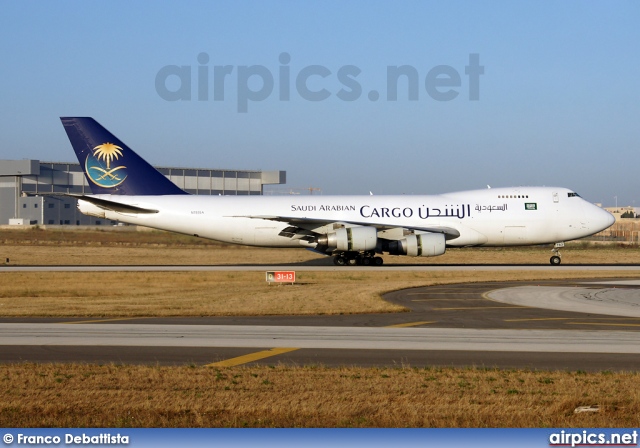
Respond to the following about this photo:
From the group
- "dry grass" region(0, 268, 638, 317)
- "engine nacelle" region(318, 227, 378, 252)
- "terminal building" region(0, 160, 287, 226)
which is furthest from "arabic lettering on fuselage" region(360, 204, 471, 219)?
"terminal building" region(0, 160, 287, 226)

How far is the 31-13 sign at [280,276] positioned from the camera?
3600cm

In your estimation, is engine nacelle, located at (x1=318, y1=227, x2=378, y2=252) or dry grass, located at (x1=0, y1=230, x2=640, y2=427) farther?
engine nacelle, located at (x1=318, y1=227, x2=378, y2=252)

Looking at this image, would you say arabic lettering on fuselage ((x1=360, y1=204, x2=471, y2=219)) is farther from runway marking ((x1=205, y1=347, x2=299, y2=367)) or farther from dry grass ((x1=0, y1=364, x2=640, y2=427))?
dry grass ((x1=0, y1=364, x2=640, y2=427))

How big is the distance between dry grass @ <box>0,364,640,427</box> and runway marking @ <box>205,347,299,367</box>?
2.59 feet

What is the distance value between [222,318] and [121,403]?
12.9 m

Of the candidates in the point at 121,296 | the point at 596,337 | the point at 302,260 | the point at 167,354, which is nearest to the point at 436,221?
the point at 302,260

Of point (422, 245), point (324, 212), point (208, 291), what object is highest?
point (324, 212)

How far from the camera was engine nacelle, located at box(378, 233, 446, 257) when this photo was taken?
45.3 m

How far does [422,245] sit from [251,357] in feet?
96.6

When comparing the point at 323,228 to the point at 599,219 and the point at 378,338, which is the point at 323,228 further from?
the point at 378,338

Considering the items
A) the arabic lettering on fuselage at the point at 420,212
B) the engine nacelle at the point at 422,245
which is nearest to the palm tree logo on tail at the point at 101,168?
the arabic lettering on fuselage at the point at 420,212

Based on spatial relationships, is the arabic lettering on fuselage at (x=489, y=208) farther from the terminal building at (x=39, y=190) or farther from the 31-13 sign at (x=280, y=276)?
the terminal building at (x=39, y=190)

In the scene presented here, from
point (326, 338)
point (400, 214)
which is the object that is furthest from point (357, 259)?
point (326, 338)

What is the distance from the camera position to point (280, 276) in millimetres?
36156
